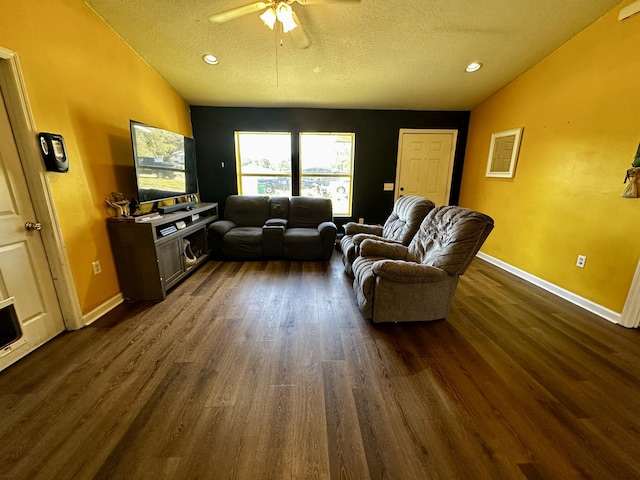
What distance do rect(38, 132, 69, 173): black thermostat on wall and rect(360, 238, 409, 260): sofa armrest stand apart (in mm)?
2494

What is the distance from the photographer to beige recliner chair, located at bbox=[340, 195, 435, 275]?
104 inches

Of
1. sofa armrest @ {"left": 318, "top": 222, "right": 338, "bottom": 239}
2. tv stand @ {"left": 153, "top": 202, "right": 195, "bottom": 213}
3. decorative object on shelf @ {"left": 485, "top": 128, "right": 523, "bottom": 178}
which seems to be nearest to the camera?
tv stand @ {"left": 153, "top": 202, "right": 195, "bottom": 213}

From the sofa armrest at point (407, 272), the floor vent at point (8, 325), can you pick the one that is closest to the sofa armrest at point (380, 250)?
the sofa armrest at point (407, 272)

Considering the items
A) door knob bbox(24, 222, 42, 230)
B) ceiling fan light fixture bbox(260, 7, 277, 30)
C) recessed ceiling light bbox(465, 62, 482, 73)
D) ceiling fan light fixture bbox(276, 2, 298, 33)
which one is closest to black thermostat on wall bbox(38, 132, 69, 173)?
door knob bbox(24, 222, 42, 230)

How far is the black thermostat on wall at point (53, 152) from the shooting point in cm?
172

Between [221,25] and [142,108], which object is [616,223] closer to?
[221,25]

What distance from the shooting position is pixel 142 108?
9.38ft

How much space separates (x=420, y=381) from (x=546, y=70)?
3704mm

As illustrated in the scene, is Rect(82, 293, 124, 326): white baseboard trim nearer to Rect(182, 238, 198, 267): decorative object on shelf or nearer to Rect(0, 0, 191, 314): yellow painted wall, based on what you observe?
Rect(0, 0, 191, 314): yellow painted wall

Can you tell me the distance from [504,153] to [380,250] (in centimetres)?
266

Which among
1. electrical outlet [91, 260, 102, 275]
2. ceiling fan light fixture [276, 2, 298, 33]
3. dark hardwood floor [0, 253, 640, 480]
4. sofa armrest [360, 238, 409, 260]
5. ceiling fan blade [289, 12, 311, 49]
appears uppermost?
ceiling fan blade [289, 12, 311, 49]

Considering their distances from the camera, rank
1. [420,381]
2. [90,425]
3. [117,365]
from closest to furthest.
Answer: [90,425] → [420,381] → [117,365]

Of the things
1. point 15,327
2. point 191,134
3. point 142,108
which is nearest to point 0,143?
point 15,327

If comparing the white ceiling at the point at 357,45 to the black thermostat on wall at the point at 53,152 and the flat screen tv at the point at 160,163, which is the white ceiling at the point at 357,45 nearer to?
the flat screen tv at the point at 160,163
